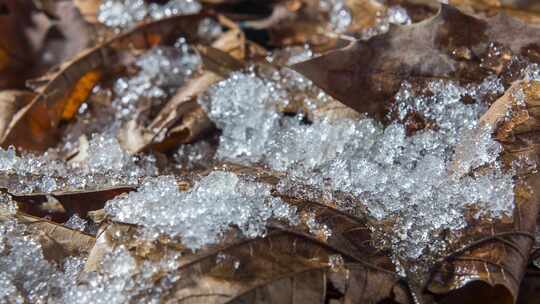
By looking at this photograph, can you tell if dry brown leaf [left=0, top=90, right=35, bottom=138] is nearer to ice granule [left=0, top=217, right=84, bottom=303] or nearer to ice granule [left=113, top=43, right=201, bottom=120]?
ice granule [left=113, top=43, right=201, bottom=120]

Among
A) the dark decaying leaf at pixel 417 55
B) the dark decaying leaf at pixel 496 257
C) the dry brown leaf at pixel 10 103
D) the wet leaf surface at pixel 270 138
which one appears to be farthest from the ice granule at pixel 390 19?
the dry brown leaf at pixel 10 103

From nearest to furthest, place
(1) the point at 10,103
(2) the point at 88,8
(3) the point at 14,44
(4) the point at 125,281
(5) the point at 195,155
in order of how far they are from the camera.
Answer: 1. (4) the point at 125,281
2. (5) the point at 195,155
3. (1) the point at 10,103
4. (3) the point at 14,44
5. (2) the point at 88,8

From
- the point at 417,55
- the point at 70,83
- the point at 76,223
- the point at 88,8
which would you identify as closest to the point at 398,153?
the point at 417,55

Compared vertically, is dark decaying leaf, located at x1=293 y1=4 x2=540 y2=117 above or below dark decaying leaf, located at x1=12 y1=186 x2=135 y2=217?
above

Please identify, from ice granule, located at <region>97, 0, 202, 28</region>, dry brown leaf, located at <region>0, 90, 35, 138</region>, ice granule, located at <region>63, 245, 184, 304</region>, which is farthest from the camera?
ice granule, located at <region>97, 0, 202, 28</region>

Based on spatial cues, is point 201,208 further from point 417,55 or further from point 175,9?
point 175,9

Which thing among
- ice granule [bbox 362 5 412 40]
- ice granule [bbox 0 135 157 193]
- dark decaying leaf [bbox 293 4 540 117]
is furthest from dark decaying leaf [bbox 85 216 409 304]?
ice granule [bbox 362 5 412 40]

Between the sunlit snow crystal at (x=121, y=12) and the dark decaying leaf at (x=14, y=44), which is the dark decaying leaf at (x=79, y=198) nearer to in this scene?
the dark decaying leaf at (x=14, y=44)
